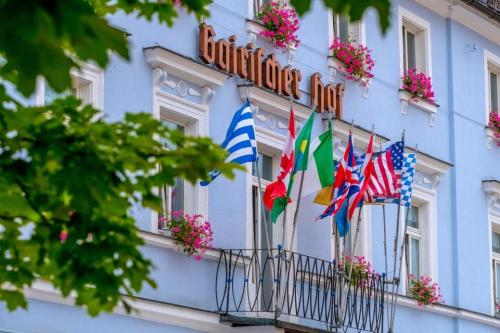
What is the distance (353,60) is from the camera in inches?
797

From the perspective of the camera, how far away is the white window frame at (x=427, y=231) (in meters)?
21.8

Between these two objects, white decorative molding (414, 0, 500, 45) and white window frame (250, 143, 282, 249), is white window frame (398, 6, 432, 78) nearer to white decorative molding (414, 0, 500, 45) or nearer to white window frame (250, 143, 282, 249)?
white decorative molding (414, 0, 500, 45)

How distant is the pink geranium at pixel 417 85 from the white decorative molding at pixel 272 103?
315cm

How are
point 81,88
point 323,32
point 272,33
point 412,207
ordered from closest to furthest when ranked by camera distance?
point 81,88
point 272,33
point 323,32
point 412,207

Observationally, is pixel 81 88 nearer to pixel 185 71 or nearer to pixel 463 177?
pixel 185 71

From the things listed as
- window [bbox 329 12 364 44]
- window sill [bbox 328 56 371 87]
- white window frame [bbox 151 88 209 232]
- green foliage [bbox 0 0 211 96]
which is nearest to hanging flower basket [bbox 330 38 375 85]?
window sill [bbox 328 56 371 87]

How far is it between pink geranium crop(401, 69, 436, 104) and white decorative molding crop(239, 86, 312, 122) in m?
3.15

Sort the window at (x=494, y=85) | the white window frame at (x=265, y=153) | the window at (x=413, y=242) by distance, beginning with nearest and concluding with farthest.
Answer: the white window frame at (x=265, y=153) < the window at (x=413, y=242) < the window at (x=494, y=85)

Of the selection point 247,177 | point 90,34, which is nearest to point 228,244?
point 247,177

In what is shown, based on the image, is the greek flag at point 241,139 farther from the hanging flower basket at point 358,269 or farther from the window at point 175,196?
the hanging flower basket at point 358,269

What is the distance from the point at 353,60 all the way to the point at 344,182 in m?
2.82

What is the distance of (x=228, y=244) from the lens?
1712cm

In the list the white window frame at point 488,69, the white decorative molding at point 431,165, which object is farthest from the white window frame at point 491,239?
the white decorative molding at point 431,165

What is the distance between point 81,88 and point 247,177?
2.94m
